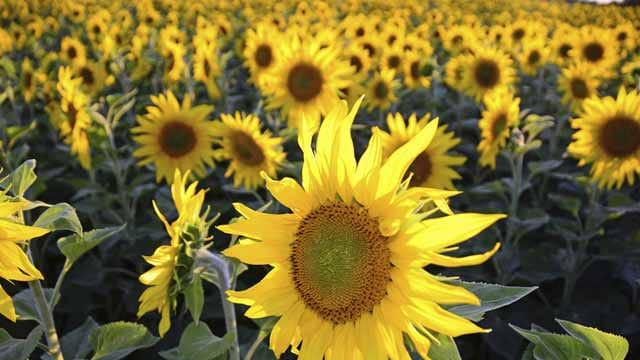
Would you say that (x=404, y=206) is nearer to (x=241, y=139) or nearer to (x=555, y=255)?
(x=241, y=139)

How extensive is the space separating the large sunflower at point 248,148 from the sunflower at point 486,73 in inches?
116

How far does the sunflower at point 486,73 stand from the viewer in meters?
6.66

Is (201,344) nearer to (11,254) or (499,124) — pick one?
(11,254)

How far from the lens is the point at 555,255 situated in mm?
4750

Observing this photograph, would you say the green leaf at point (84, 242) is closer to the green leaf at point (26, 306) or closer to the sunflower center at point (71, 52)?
the green leaf at point (26, 306)

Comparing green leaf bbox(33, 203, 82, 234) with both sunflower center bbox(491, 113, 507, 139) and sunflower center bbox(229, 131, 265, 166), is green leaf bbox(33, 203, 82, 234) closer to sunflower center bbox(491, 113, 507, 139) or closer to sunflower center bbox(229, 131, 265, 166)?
sunflower center bbox(229, 131, 265, 166)

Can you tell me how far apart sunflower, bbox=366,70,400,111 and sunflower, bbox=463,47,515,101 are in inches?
30.2

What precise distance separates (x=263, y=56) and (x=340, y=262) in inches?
198

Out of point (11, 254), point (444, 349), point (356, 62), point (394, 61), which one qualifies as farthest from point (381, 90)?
point (11, 254)

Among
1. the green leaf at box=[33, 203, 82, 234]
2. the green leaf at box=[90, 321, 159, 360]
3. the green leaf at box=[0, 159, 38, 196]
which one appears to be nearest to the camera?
the green leaf at box=[33, 203, 82, 234]

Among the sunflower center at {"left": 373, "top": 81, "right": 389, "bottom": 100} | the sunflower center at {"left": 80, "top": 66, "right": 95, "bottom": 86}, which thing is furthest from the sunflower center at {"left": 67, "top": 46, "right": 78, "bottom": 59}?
the sunflower center at {"left": 373, "top": 81, "right": 389, "bottom": 100}

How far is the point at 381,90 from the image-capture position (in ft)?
22.2

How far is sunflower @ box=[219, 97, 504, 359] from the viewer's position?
1.47 metres

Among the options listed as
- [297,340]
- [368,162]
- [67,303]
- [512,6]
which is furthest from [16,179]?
[512,6]
